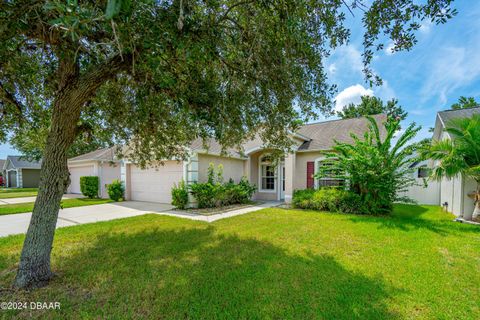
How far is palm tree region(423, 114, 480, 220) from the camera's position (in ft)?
24.2

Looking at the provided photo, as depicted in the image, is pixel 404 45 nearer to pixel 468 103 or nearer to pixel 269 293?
pixel 269 293

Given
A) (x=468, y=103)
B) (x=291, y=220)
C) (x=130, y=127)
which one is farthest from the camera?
(x=468, y=103)

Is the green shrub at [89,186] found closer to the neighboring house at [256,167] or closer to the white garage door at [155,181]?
the neighboring house at [256,167]

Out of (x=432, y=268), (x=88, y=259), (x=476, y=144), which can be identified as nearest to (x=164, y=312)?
(x=88, y=259)

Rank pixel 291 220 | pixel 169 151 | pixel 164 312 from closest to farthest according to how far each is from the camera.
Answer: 1. pixel 164 312
2. pixel 169 151
3. pixel 291 220

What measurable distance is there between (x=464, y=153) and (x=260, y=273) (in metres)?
8.50

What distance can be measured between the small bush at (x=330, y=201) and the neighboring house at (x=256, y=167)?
141cm

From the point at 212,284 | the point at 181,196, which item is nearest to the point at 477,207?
the point at 212,284

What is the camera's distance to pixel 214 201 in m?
10.9

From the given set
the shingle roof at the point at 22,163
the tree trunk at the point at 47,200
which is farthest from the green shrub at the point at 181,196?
the shingle roof at the point at 22,163

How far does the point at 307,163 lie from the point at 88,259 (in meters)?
11.1

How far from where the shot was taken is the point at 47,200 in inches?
145

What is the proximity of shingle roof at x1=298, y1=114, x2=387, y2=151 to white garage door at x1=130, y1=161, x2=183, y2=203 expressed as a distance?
7.19m

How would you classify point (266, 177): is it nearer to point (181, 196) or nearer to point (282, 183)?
point (282, 183)
